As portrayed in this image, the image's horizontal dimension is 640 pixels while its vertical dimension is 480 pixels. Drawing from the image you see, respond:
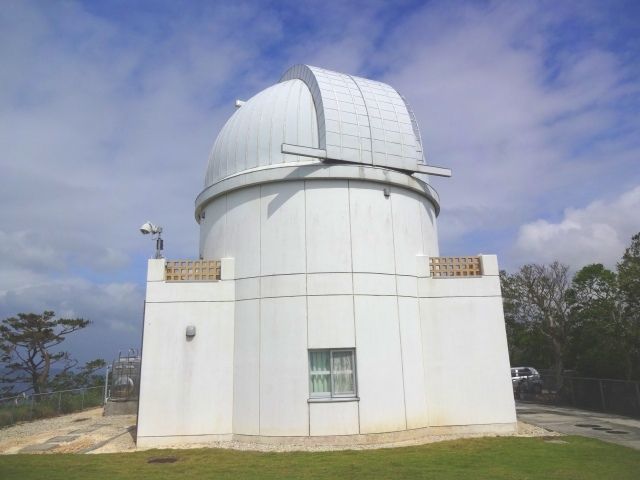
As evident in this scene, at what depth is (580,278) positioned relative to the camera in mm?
22281

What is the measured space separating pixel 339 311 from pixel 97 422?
35.9ft

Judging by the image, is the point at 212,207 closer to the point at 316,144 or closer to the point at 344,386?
the point at 316,144

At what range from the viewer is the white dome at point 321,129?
1359 cm

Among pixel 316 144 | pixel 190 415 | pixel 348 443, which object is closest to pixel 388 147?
pixel 316 144

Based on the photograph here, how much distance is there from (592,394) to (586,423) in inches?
183

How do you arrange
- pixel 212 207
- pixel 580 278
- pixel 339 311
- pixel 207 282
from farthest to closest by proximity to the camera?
1. pixel 580 278
2. pixel 212 207
3. pixel 207 282
4. pixel 339 311

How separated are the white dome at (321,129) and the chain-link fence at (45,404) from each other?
Result: 434 inches

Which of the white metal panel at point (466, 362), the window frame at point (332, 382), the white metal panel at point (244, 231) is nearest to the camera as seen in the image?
the window frame at point (332, 382)

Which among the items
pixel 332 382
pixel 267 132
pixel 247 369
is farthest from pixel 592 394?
pixel 267 132

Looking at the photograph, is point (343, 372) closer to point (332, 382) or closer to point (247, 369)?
point (332, 382)

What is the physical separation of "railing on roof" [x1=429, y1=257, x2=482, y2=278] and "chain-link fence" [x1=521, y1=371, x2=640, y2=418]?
308 inches

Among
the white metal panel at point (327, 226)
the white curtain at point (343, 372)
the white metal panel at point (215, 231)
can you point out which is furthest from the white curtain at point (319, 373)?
the white metal panel at point (215, 231)

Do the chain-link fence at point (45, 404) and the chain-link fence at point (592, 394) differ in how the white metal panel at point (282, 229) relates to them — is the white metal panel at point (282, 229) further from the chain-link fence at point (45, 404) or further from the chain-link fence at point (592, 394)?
the chain-link fence at point (592, 394)

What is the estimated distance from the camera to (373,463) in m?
9.95
